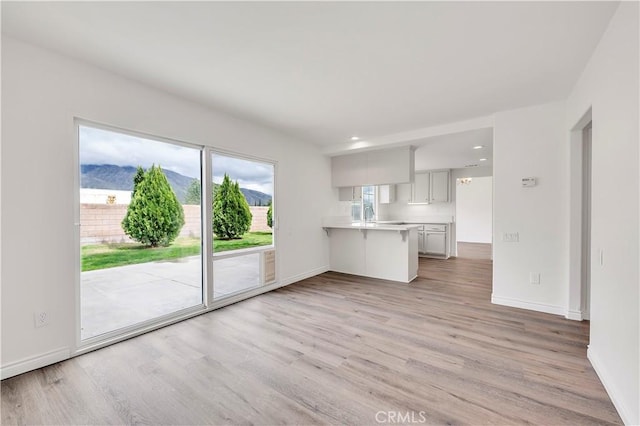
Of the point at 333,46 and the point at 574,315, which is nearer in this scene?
the point at 333,46

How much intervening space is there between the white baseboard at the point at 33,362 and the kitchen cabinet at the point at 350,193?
459 centimetres

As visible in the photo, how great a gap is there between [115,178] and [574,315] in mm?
5072

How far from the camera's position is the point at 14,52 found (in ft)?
6.45

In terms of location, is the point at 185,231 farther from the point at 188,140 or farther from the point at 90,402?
the point at 90,402

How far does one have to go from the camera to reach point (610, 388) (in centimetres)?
173

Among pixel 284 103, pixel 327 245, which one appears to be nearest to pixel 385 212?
pixel 327 245

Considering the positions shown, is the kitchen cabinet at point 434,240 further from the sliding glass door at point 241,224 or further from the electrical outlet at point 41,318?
the electrical outlet at point 41,318

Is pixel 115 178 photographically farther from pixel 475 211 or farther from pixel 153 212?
pixel 475 211

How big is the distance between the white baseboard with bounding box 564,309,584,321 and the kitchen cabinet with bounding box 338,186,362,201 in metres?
3.68

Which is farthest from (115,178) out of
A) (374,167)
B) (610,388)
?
(610,388)

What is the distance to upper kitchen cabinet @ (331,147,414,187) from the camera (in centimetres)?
461

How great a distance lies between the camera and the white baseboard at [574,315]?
2943 millimetres

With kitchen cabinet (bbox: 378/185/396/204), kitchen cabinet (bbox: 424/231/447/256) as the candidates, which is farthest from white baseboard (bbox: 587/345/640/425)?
kitchen cabinet (bbox: 378/185/396/204)

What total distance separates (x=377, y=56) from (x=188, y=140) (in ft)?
7.36
